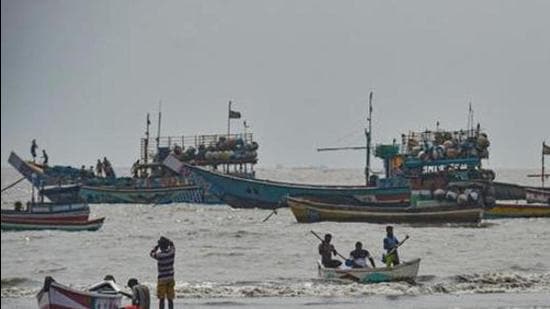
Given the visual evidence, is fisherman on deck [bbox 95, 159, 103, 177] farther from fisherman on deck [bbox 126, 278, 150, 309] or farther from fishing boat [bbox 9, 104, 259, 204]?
fisherman on deck [bbox 126, 278, 150, 309]

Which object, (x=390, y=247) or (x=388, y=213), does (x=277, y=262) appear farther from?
(x=388, y=213)

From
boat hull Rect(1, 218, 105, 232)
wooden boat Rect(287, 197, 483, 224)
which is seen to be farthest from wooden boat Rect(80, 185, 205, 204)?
boat hull Rect(1, 218, 105, 232)

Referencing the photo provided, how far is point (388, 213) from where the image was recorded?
53438 mm

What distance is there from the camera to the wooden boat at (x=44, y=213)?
48906mm

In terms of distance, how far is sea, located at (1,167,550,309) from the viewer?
2648 cm

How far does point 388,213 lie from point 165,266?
3397cm

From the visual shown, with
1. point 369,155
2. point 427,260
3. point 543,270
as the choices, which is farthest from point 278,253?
point 369,155

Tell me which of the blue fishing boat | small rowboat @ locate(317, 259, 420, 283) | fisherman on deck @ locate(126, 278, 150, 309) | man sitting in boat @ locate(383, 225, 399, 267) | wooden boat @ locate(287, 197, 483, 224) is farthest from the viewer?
the blue fishing boat

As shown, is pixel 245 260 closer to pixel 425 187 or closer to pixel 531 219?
pixel 425 187

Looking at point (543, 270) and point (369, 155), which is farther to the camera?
point (369, 155)

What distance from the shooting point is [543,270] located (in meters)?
36.1

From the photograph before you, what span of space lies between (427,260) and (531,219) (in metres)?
22.0

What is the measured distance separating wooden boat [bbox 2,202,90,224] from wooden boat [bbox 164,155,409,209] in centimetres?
1729

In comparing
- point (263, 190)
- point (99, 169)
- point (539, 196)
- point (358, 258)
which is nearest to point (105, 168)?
point (99, 169)
